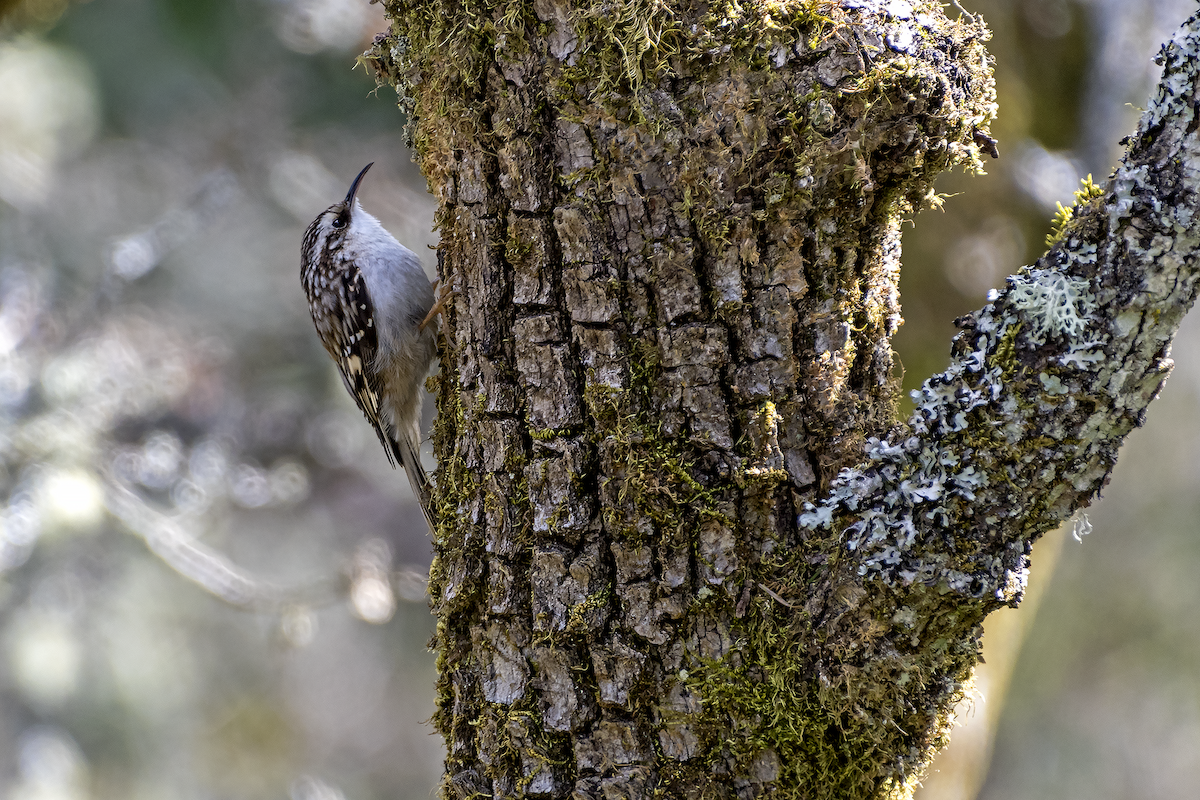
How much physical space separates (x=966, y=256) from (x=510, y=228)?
Answer: 2650 mm

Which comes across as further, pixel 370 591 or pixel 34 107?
pixel 34 107

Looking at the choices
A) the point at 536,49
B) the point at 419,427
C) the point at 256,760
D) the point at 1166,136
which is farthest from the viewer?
the point at 256,760

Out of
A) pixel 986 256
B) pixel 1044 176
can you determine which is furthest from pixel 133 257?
pixel 1044 176

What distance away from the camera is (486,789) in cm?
184

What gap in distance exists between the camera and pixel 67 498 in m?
4.79

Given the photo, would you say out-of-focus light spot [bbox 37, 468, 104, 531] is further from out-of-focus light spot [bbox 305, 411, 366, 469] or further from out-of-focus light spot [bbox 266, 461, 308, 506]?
out-of-focus light spot [bbox 305, 411, 366, 469]

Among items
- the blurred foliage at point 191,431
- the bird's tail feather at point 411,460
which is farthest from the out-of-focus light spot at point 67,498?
the bird's tail feather at point 411,460

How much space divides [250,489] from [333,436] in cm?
233

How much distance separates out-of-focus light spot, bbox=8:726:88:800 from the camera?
4.85 metres

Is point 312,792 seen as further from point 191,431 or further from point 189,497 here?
point 191,431

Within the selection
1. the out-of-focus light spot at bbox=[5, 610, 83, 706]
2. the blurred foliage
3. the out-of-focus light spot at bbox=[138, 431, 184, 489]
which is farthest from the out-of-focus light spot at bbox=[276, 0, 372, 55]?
the out-of-focus light spot at bbox=[5, 610, 83, 706]

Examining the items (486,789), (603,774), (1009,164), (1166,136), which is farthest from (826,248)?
(1009,164)

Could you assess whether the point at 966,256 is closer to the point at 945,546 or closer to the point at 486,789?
the point at 945,546

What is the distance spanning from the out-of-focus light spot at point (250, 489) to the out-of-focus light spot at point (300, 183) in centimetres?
247
